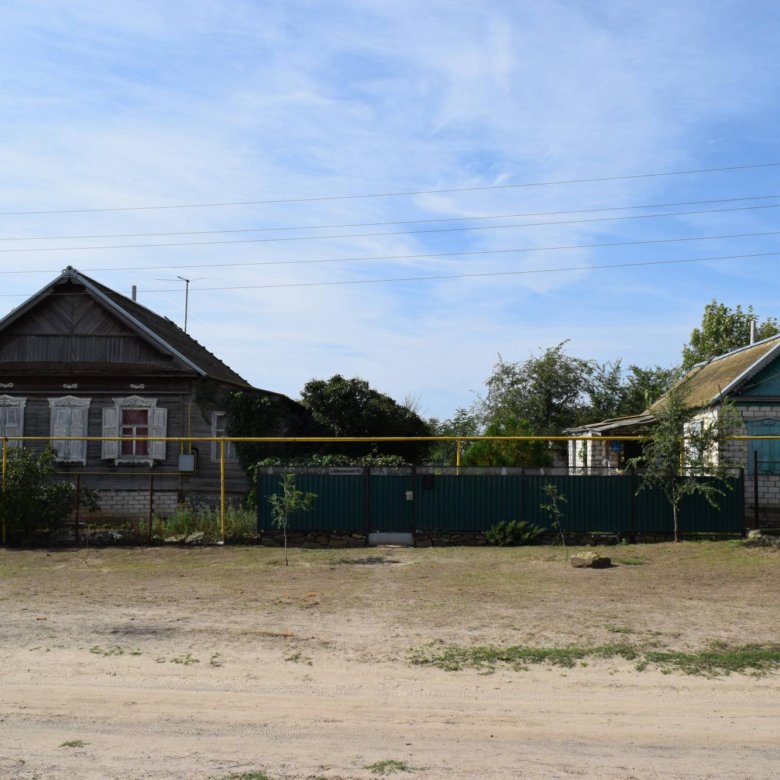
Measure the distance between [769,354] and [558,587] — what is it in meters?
12.3

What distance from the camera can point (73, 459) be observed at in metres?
26.0

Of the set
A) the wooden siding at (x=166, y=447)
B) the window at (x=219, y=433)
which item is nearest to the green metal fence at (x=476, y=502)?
the wooden siding at (x=166, y=447)

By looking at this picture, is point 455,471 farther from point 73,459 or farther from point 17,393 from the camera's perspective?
point 17,393

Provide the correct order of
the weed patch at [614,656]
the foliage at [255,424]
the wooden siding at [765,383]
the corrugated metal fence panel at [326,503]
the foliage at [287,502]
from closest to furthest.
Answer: the weed patch at [614,656] → the foliage at [287,502] → the corrugated metal fence panel at [326,503] → the wooden siding at [765,383] → the foliage at [255,424]

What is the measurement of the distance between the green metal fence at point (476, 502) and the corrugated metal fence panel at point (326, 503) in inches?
0.9

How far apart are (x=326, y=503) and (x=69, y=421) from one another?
1072cm

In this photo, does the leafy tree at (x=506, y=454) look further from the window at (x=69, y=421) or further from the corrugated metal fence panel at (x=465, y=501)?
the window at (x=69, y=421)

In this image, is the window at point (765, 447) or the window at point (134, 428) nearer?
the window at point (765, 447)

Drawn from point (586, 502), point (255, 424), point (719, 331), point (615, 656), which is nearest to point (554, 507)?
point (586, 502)

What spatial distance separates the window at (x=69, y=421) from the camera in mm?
25938

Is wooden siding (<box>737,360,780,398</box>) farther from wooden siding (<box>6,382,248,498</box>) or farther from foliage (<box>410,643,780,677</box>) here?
foliage (<box>410,643,780,677</box>)

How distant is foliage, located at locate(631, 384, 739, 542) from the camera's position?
18.5m

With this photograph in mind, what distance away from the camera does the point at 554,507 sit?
18625 mm

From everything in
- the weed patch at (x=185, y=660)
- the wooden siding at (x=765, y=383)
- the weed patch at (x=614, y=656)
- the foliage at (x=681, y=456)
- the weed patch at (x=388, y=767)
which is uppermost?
the wooden siding at (x=765, y=383)
